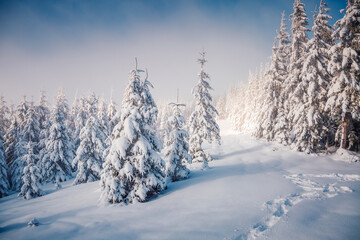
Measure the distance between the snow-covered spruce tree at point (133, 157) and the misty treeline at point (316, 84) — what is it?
16339 millimetres

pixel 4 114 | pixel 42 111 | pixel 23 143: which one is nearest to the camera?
pixel 23 143

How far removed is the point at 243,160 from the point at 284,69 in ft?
50.4

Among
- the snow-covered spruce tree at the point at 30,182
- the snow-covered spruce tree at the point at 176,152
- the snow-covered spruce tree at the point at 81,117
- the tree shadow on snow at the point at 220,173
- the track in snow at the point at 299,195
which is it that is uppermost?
the snow-covered spruce tree at the point at 81,117

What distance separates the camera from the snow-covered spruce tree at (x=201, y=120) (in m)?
18.4

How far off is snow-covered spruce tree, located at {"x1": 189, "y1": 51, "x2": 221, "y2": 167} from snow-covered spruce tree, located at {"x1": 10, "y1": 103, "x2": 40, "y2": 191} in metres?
22.3

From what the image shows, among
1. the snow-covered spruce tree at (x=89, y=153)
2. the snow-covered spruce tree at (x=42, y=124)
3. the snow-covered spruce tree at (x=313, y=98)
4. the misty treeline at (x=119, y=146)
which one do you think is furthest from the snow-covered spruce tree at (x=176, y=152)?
the snow-covered spruce tree at (x=42, y=124)

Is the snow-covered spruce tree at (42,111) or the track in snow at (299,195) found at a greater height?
the snow-covered spruce tree at (42,111)

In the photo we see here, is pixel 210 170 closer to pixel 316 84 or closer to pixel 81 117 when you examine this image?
pixel 316 84

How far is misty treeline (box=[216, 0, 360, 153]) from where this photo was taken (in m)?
15.3

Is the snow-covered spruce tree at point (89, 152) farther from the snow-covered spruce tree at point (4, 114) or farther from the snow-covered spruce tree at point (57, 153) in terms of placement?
the snow-covered spruce tree at point (4, 114)

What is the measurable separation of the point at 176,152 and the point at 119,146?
4.64 meters

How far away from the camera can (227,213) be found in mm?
6863

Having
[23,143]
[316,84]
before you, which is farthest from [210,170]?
[23,143]

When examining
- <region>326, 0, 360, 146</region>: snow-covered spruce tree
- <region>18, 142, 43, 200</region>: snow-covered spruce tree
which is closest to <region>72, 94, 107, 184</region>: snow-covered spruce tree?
<region>18, 142, 43, 200</region>: snow-covered spruce tree
